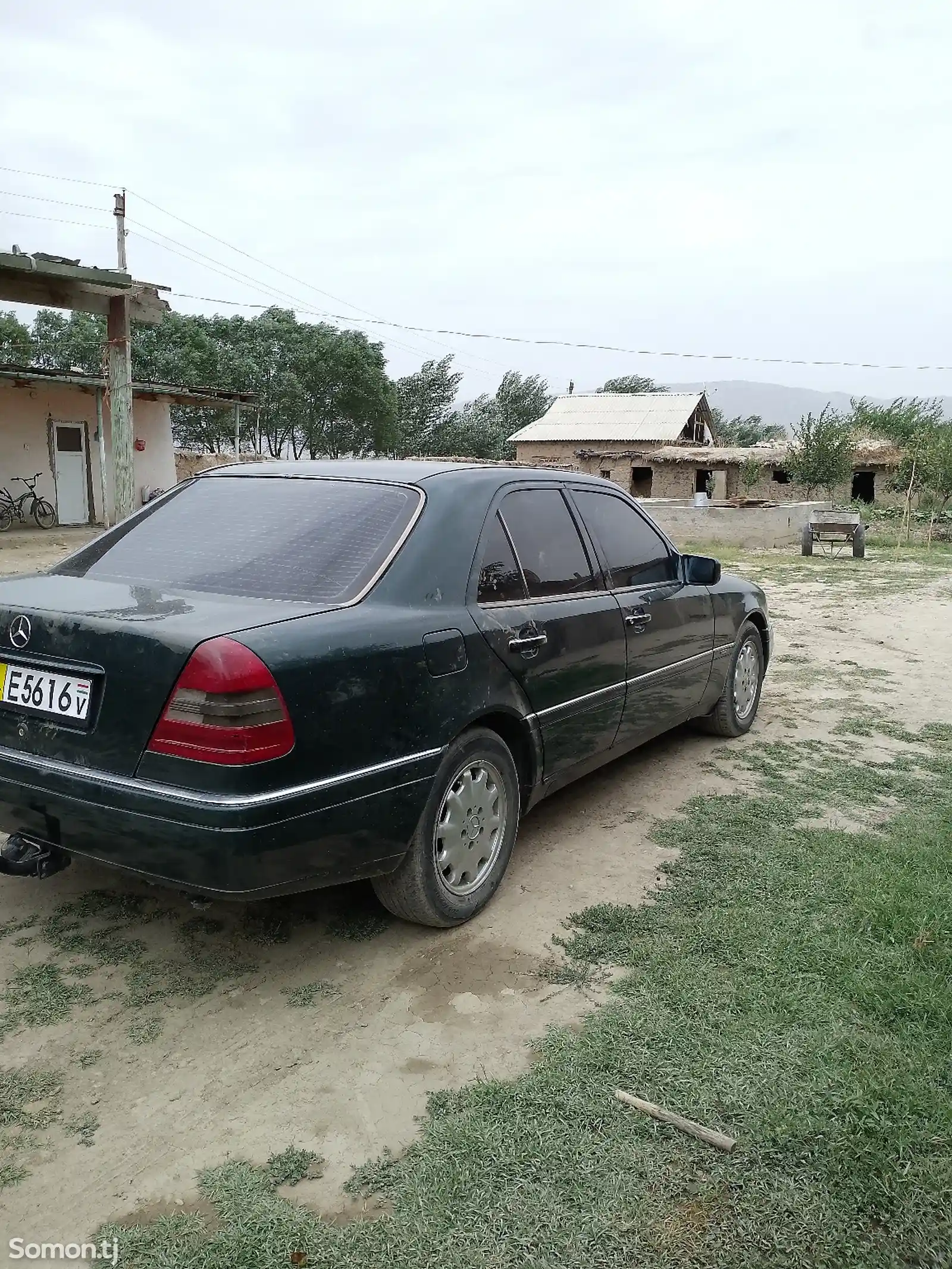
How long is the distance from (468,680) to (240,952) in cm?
115

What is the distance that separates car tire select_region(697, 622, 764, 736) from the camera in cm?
551

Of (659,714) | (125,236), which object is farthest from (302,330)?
(659,714)

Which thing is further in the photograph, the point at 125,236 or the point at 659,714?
the point at 125,236

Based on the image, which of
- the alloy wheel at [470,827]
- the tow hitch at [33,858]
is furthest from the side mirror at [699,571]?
the tow hitch at [33,858]

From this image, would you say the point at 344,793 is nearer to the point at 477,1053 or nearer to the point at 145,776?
the point at 145,776

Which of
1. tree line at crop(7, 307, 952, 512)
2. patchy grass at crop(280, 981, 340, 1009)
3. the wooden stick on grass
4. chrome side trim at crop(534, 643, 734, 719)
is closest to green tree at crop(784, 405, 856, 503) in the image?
tree line at crop(7, 307, 952, 512)

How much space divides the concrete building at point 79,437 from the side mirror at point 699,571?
15.9 metres

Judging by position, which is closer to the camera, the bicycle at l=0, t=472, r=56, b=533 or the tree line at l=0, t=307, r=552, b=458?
the bicycle at l=0, t=472, r=56, b=533

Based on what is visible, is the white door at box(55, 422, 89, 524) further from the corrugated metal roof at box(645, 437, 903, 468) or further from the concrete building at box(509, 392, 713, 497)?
the corrugated metal roof at box(645, 437, 903, 468)

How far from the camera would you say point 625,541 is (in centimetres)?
452

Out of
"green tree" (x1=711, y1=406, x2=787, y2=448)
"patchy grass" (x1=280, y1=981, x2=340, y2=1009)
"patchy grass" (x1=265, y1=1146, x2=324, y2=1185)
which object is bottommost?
"patchy grass" (x1=265, y1=1146, x2=324, y2=1185)

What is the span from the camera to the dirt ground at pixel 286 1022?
2221 millimetres

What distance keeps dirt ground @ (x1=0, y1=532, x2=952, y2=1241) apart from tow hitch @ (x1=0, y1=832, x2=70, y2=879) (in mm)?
317

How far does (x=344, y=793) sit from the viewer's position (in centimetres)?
278
